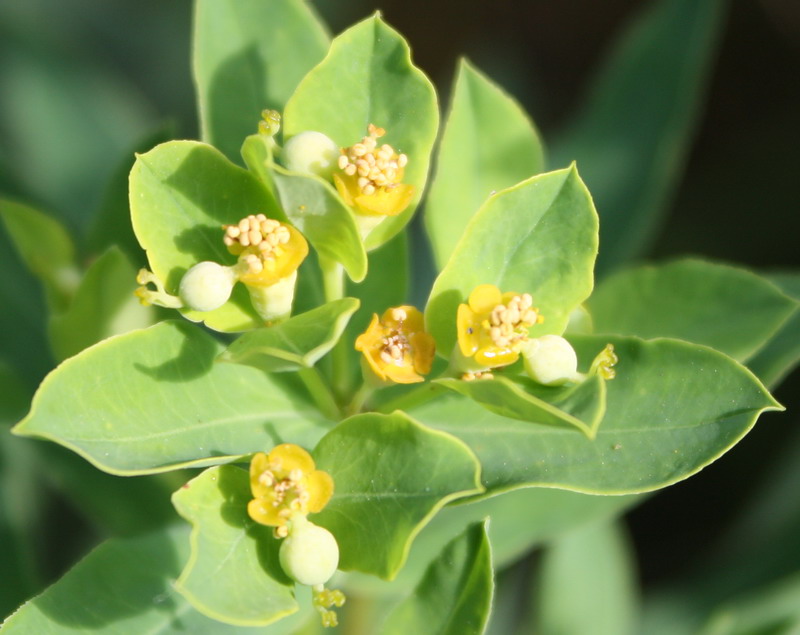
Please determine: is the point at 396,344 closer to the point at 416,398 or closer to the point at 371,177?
the point at 416,398

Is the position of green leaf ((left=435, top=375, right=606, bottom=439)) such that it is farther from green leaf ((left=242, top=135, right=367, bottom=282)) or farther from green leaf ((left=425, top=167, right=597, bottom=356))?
green leaf ((left=242, top=135, right=367, bottom=282))

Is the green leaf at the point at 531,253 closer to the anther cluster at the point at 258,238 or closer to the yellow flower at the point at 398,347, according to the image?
the yellow flower at the point at 398,347

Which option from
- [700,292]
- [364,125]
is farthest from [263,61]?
[700,292]

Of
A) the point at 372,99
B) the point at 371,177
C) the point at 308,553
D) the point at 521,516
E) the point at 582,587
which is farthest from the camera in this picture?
the point at 582,587

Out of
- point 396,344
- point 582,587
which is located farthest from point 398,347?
point 582,587

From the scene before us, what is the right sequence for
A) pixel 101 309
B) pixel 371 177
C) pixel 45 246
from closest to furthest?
pixel 371 177 → pixel 101 309 → pixel 45 246

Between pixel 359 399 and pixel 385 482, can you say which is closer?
pixel 385 482

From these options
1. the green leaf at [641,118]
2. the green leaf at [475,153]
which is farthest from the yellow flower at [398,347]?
the green leaf at [641,118]

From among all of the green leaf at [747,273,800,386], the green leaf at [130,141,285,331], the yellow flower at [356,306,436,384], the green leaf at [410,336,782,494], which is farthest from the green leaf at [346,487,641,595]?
the green leaf at [130,141,285,331]
